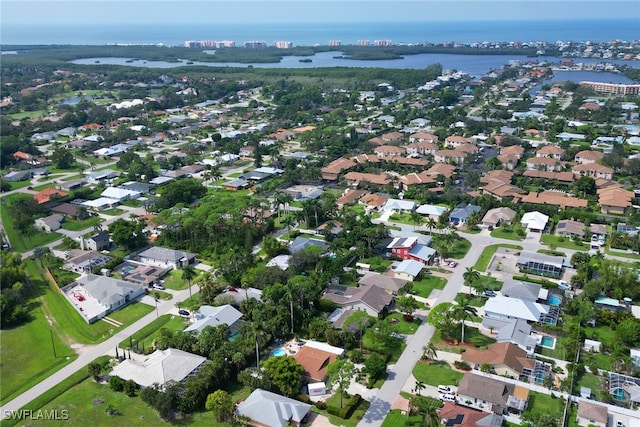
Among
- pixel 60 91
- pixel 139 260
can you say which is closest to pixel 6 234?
pixel 139 260

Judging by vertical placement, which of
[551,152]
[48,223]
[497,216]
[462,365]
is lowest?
[462,365]

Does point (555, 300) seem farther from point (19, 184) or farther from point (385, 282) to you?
point (19, 184)

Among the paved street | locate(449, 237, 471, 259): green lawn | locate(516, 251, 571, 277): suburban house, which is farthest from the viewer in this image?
locate(449, 237, 471, 259): green lawn

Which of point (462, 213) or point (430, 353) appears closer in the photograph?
point (430, 353)

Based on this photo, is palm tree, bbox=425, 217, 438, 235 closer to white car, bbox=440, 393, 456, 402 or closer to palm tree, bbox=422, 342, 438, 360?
palm tree, bbox=422, 342, 438, 360

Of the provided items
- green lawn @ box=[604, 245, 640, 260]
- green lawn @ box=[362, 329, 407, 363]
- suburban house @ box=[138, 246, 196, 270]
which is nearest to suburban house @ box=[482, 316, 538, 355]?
green lawn @ box=[362, 329, 407, 363]

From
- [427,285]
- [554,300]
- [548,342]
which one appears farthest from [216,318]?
[554,300]
